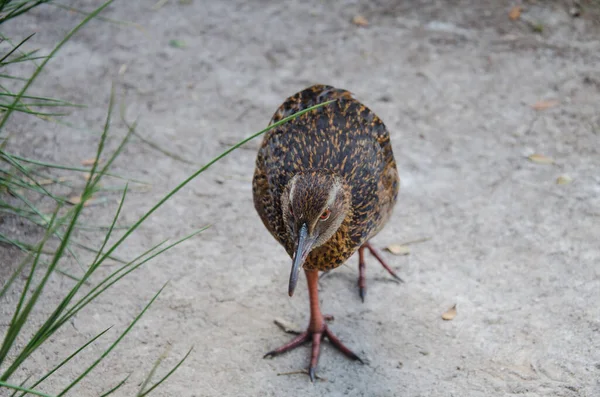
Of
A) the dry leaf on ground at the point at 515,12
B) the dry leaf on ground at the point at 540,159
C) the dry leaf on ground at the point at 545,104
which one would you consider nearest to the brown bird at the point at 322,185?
the dry leaf on ground at the point at 540,159

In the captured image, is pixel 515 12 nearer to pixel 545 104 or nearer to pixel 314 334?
pixel 545 104

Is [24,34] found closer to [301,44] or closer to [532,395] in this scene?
[301,44]

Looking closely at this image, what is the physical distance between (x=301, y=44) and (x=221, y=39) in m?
0.81

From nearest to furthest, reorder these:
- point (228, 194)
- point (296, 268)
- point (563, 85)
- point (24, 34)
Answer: point (296, 268), point (228, 194), point (563, 85), point (24, 34)

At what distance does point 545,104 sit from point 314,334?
327cm

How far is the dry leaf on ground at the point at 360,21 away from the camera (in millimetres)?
7367

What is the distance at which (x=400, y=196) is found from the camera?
5.46 metres

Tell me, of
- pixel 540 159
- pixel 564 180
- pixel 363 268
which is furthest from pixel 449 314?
pixel 540 159

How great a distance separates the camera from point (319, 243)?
3.79m

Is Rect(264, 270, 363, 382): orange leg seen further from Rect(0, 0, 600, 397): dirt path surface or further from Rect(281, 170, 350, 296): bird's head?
Rect(281, 170, 350, 296): bird's head

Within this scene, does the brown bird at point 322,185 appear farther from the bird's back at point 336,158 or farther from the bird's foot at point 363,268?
the bird's foot at point 363,268

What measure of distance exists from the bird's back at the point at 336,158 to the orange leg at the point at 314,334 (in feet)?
1.29

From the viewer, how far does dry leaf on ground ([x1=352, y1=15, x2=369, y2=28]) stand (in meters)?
7.37

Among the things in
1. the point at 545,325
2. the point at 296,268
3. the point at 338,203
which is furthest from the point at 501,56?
the point at 296,268
